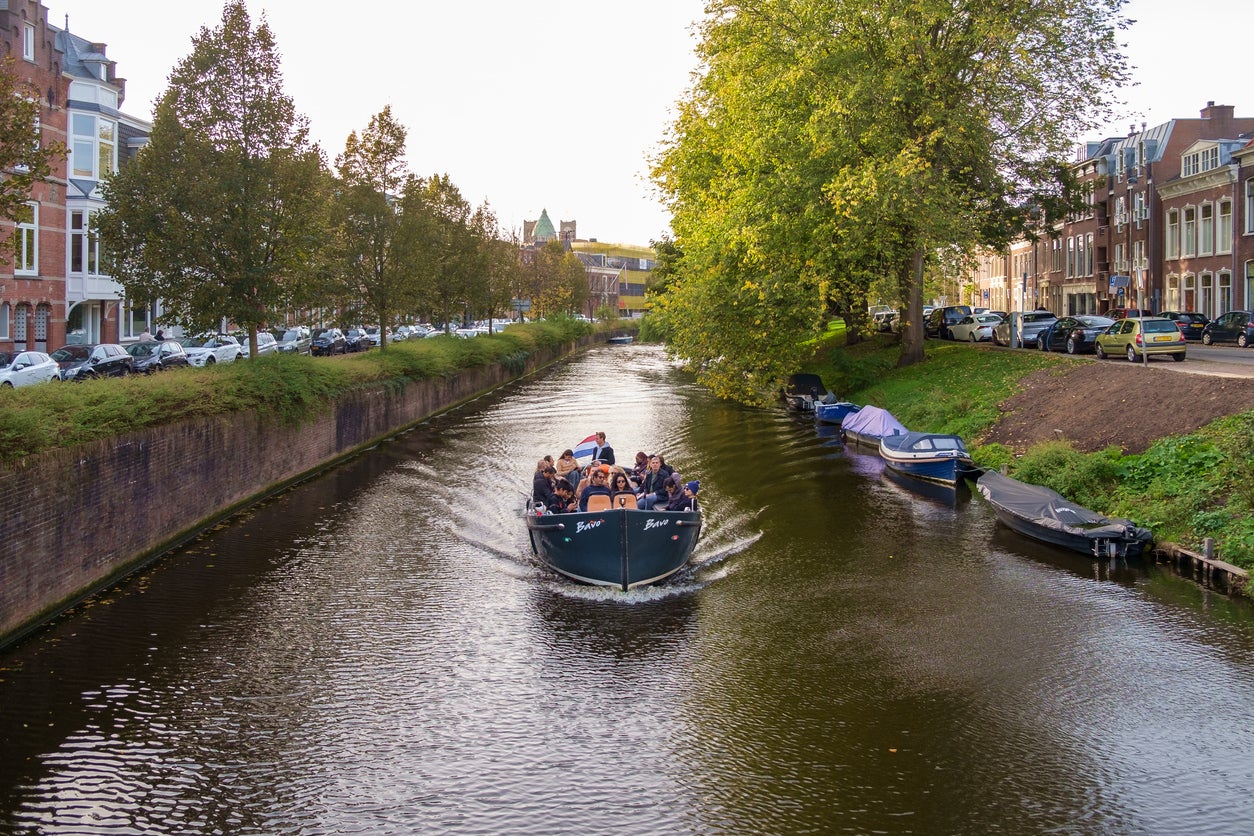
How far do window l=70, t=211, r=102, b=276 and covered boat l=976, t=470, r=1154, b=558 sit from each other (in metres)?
43.9

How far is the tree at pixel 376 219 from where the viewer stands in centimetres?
4047

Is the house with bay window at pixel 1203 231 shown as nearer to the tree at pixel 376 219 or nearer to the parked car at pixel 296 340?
the tree at pixel 376 219

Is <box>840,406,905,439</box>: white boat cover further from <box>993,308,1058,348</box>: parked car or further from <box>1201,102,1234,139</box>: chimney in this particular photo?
<box>1201,102,1234,139</box>: chimney

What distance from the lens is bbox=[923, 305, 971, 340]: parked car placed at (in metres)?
56.8

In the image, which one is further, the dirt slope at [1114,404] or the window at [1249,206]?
the window at [1249,206]

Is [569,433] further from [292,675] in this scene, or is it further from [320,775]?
[320,775]

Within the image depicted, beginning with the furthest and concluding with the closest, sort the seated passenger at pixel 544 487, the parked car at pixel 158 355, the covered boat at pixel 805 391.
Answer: the covered boat at pixel 805 391 → the parked car at pixel 158 355 → the seated passenger at pixel 544 487

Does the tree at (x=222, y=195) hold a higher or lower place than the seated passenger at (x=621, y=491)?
higher

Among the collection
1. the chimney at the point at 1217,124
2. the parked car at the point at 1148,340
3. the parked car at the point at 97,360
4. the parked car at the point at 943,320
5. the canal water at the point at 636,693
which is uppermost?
the chimney at the point at 1217,124

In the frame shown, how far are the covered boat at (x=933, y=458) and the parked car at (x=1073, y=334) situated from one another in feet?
50.7

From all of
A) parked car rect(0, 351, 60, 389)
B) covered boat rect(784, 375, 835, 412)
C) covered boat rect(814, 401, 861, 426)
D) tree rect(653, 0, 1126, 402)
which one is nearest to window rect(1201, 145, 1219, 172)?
tree rect(653, 0, 1126, 402)

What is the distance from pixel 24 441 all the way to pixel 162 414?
4.81 m

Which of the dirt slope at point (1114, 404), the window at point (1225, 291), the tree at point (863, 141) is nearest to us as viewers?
the dirt slope at point (1114, 404)

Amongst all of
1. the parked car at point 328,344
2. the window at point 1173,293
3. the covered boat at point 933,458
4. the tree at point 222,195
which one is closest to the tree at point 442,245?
the parked car at point 328,344
